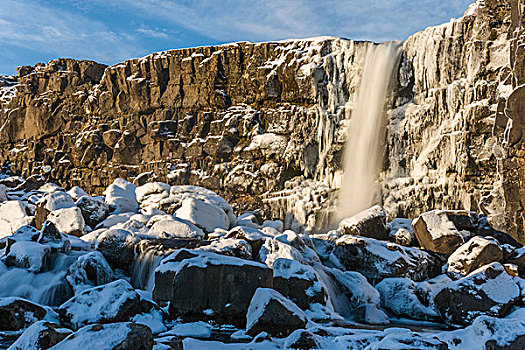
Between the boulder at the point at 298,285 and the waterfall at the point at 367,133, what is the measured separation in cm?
1947

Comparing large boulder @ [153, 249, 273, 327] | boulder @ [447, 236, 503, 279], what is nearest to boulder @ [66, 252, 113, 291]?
large boulder @ [153, 249, 273, 327]

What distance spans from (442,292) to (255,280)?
17.2 ft

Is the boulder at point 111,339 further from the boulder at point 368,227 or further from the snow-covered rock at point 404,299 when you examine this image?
the boulder at point 368,227

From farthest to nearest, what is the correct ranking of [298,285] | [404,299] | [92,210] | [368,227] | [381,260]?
[92,210] → [368,227] → [381,260] → [404,299] → [298,285]

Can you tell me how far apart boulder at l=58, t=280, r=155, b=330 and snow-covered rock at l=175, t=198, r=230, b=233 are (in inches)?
337

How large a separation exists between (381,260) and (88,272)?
868 cm

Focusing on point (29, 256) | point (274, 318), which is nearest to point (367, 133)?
point (29, 256)

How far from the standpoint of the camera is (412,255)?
15.6m

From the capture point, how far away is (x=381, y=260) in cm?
1509

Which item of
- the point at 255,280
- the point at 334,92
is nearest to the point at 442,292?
the point at 255,280

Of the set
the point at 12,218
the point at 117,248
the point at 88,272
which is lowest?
the point at 88,272

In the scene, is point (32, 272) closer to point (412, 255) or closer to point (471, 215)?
point (412, 255)

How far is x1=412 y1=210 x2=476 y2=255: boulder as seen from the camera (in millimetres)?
17250

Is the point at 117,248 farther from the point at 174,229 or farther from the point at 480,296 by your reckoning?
the point at 480,296
